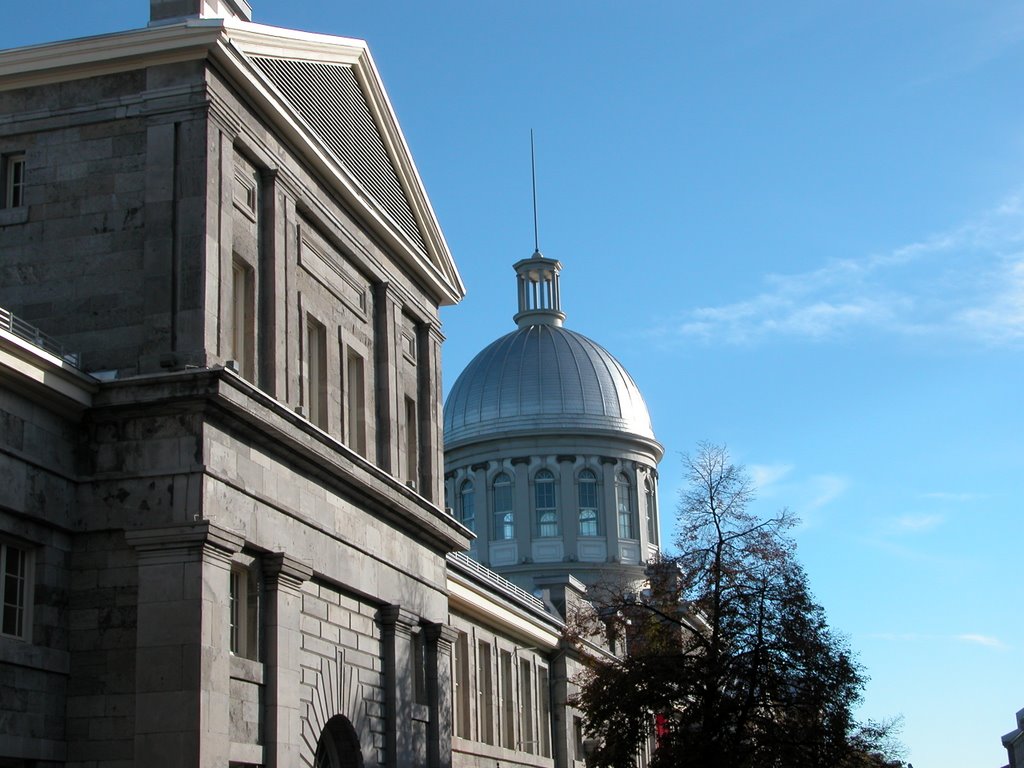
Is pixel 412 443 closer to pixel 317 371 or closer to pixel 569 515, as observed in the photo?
pixel 317 371

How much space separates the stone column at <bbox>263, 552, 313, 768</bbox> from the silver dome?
50.3m

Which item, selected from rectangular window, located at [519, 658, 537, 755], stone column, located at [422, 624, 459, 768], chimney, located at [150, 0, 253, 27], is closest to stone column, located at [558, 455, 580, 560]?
rectangular window, located at [519, 658, 537, 755]

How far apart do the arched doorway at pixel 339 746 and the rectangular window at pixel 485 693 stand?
41.2 feet

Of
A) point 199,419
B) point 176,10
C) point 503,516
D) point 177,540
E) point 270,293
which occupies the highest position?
point 503,516

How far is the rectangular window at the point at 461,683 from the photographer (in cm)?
3844

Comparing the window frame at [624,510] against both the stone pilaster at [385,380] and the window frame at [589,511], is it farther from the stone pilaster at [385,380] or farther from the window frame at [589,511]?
the stone pilaster at [385,380]

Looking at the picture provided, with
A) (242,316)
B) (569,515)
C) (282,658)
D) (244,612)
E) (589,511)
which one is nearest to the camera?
(244,612)

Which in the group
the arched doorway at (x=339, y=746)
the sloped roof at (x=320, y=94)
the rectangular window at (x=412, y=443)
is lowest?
the arched doorway at (x=339, y=746)

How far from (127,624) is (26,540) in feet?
5.79

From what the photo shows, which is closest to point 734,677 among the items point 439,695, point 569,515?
point 439,695

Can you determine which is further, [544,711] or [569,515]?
[569,515]

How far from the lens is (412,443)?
32.0 meters

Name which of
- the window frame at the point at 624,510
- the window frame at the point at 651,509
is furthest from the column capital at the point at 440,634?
the window frame at the point at 651,509

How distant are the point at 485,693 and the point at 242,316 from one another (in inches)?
729
